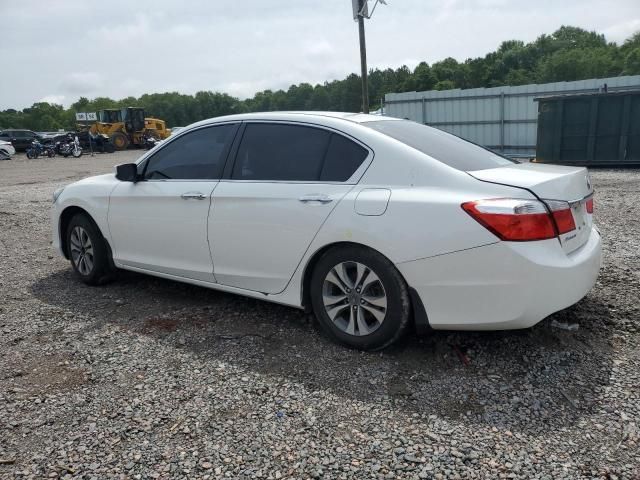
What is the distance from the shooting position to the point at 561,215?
10.0 ft

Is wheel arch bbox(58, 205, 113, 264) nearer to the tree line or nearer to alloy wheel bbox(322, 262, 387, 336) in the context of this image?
alloy wheel bbox(322, 262, 387, 336)

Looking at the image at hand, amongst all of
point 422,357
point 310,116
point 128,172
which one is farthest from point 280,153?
point 422,357

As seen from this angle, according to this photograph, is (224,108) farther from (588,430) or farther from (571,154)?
(588,430)

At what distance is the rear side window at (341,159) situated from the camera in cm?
350

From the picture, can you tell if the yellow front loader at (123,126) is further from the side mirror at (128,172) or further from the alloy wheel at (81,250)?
the side mirror at (128,172)

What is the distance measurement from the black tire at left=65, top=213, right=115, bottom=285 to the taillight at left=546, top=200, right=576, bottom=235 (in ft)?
12.7

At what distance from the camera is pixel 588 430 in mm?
2598

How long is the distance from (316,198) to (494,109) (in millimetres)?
17927

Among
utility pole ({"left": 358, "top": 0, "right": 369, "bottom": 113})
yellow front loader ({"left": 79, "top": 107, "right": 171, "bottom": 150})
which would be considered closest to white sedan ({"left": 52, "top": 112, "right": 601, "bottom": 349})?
utility pole ({"left": 358, "top": 0, "right": 369, "bottom": 113})

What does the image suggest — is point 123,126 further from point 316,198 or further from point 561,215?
point 561,215

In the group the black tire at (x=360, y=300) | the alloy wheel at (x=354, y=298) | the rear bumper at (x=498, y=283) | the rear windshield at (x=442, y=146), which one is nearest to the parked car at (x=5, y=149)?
the rear windshield at (x=442, y=146)

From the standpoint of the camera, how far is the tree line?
7238cm

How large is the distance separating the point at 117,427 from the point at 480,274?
2116 mm

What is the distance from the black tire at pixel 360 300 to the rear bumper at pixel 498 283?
0.36ft
